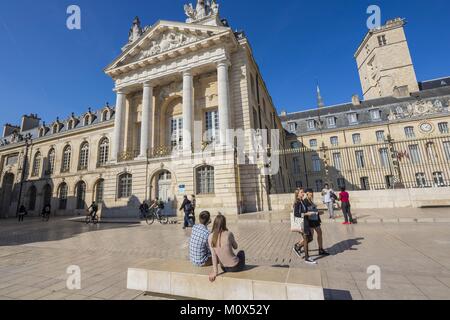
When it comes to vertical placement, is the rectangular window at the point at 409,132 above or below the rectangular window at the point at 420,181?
above

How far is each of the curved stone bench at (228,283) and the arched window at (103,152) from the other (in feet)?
85.1

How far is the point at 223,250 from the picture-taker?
117 inches

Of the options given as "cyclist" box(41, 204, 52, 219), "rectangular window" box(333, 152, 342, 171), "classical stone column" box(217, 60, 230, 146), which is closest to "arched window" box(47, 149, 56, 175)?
"cyclist" box(41, 204, 52, 219)

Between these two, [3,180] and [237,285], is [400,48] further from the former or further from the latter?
[3,180]

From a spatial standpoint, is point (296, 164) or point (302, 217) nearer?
point (302, 217)

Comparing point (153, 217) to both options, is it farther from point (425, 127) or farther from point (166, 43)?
point (425, 127)

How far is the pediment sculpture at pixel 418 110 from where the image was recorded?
27812 millimetres

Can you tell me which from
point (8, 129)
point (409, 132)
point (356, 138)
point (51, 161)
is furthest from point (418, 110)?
point (8, 129)

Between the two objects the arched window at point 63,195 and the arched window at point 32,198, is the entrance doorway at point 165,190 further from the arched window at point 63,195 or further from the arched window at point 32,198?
the arched window at point 32,198

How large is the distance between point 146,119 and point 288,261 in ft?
54.4

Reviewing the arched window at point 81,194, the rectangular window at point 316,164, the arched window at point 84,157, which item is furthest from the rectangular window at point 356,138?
the arched window at point 81,194

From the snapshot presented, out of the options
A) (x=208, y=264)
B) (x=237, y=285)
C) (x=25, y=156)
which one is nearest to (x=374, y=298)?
(x=237, y=285)
